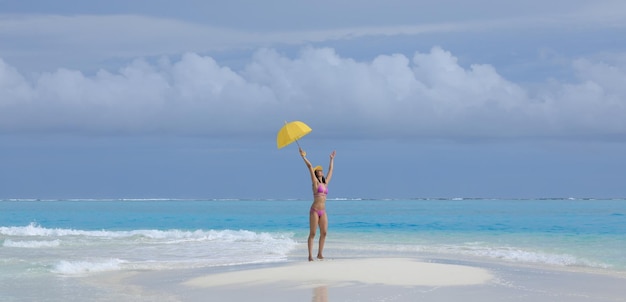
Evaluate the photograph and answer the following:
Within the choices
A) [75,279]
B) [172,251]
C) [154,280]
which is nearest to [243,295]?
[154,280]

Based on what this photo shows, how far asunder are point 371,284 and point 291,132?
3580 millimetres

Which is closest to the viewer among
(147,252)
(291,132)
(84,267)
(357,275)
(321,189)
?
(357,275)

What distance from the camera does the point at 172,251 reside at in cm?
2184

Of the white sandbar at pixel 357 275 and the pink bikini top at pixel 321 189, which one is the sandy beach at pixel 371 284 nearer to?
the white sandbar at pixel 357 275

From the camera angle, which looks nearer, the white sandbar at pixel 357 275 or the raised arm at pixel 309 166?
the white sandbar at pixel 357 275

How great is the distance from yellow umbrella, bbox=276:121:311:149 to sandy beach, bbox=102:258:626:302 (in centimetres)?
234

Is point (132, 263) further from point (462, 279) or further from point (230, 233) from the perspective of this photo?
point (230, 233)

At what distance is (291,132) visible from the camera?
49.1 ft

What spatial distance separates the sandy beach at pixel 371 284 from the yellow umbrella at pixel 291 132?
92.2 inches

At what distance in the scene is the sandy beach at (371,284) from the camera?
464 inches

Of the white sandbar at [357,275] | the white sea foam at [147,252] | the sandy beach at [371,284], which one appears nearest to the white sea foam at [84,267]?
the white sea foam at [147,252]

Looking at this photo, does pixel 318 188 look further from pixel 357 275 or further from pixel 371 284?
pixel 371 284

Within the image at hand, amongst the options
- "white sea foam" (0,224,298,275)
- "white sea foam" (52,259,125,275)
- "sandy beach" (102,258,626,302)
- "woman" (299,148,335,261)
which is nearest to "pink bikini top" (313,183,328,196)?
"woman" (299,148,335,261)

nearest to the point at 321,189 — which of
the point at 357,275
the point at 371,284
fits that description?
the point at 357,275
